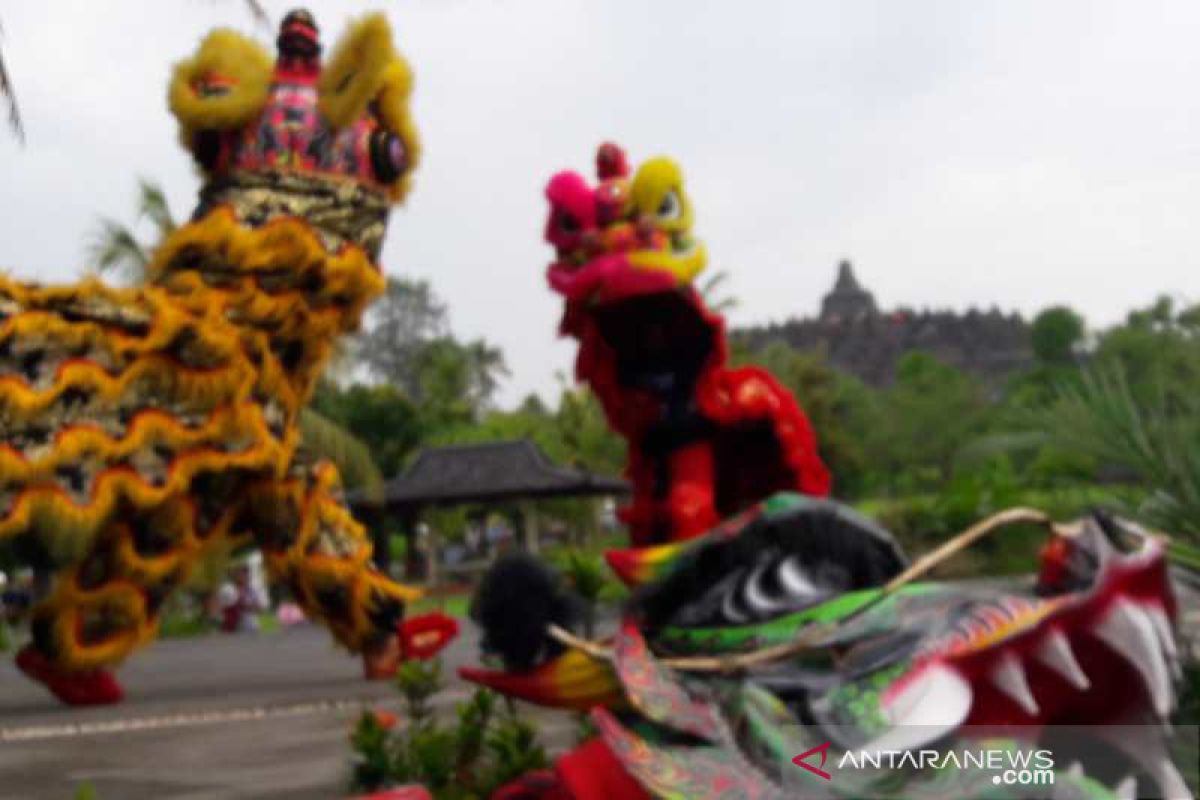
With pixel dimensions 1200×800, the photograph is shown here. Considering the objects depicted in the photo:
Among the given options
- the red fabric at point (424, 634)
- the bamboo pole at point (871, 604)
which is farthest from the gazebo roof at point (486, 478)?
the bamboo pole at point (871, 604)

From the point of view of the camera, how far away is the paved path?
5.36 m

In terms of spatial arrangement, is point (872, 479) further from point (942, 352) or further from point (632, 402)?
point (942, 352)

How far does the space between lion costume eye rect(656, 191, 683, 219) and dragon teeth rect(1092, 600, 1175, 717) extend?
1501mm

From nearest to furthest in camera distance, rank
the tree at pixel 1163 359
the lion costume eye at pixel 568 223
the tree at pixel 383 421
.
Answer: the tree at pixel 1163 359
the lion costume eye at pixel 568 223
the tree at pixel 383 421

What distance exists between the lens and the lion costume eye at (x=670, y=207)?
3.57m

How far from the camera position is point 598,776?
2.77 m

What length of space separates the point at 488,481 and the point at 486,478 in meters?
0.18

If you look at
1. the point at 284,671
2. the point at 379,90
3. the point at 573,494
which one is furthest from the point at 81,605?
the point at 573,494

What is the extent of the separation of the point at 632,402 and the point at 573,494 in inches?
772

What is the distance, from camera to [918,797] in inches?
95.1

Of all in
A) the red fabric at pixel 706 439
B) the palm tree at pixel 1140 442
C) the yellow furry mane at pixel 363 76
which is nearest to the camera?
the palm tree at pixel 1140 442

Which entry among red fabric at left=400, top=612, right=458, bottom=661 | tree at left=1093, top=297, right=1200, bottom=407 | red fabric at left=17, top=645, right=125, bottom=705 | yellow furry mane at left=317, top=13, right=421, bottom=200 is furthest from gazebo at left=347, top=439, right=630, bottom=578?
tree at left=1093, top=297, right=1200, bottom=407

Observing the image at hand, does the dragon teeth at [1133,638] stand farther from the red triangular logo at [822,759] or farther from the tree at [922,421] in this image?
the tree at [922,421]

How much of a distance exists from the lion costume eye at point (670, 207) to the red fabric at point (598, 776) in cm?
132
